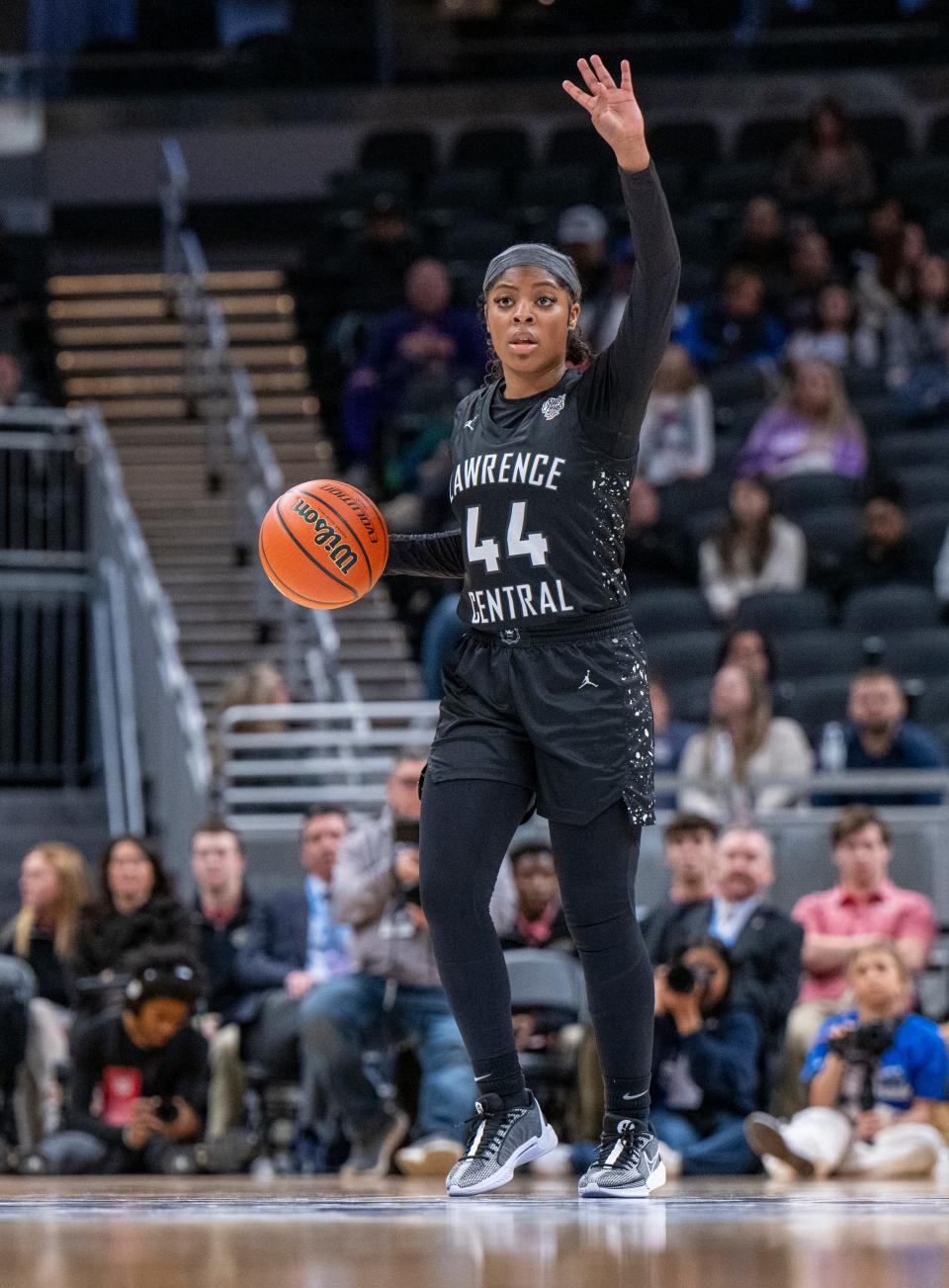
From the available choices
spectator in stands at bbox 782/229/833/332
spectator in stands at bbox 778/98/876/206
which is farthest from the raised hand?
spectator in stands at bbox 778/98/876/206

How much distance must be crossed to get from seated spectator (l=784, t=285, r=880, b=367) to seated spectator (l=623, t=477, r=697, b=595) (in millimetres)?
2104

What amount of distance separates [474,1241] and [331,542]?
162 centimetres

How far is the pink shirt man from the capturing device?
7.38 m

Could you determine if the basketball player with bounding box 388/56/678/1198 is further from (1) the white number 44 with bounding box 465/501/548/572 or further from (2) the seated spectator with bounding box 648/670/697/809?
(2) the seated spectator with bounding box 648/670/697/809

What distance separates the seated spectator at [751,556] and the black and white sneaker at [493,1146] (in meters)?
6.29

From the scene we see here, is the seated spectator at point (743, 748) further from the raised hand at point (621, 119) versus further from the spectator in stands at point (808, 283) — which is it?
A: the raised hand at point (621, 119)

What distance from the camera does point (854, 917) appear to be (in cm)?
748

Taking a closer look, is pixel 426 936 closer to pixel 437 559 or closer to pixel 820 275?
pixel 437 559

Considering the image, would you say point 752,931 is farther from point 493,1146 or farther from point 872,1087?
point 493,1146

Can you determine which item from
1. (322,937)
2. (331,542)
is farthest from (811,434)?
(331,542)

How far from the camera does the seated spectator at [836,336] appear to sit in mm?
12414

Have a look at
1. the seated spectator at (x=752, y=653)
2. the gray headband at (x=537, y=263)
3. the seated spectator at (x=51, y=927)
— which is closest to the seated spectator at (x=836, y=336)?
the seated spectator at (x=752, y=653)

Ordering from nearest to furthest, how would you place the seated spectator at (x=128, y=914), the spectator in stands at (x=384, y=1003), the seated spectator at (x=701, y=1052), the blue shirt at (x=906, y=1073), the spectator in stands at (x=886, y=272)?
the blue shirt at (x=906, y=1073) → the seated spectator at (x=701, y=1052) → the spectator in stands at (x=384, y=1003) → the seated spectator at (x=128, y=914) → the spectator in stands at (x=886, y=272)

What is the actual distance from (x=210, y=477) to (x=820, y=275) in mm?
3567
